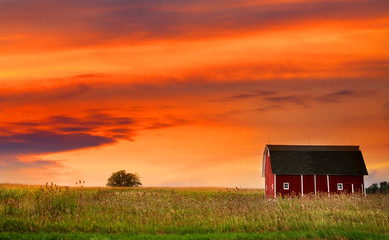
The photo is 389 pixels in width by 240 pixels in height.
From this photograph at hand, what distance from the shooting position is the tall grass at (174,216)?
19.9 metres

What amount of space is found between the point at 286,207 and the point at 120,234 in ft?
31.2

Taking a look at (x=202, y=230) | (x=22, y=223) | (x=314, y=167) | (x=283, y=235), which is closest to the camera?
(x=283, y=235)

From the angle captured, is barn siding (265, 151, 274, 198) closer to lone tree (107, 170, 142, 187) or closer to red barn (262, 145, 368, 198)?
red barn (262, 145, 368, 198)

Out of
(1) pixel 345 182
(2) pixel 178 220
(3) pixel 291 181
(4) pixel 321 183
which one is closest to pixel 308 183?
(4) pixel 321 183

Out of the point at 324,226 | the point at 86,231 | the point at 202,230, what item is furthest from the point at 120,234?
the point at 324,226

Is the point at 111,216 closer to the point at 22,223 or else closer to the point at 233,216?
the point at 22,223

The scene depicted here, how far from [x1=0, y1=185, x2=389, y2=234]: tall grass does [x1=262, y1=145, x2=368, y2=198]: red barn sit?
887 inches

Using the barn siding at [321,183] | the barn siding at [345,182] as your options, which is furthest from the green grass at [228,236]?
the barn siding at [345,182]

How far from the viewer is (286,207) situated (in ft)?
80.2

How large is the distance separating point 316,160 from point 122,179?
42139 millimetres

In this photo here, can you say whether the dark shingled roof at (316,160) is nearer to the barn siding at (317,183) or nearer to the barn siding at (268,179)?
the barn siding at (317,183)

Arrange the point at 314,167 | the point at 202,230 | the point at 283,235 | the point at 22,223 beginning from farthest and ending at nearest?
the point at 314,167
the point at 22,223
the point at 202,230
the point at 283,235

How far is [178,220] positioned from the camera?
2070 cm

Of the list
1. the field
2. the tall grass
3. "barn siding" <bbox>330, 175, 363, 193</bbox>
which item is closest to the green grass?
the field
